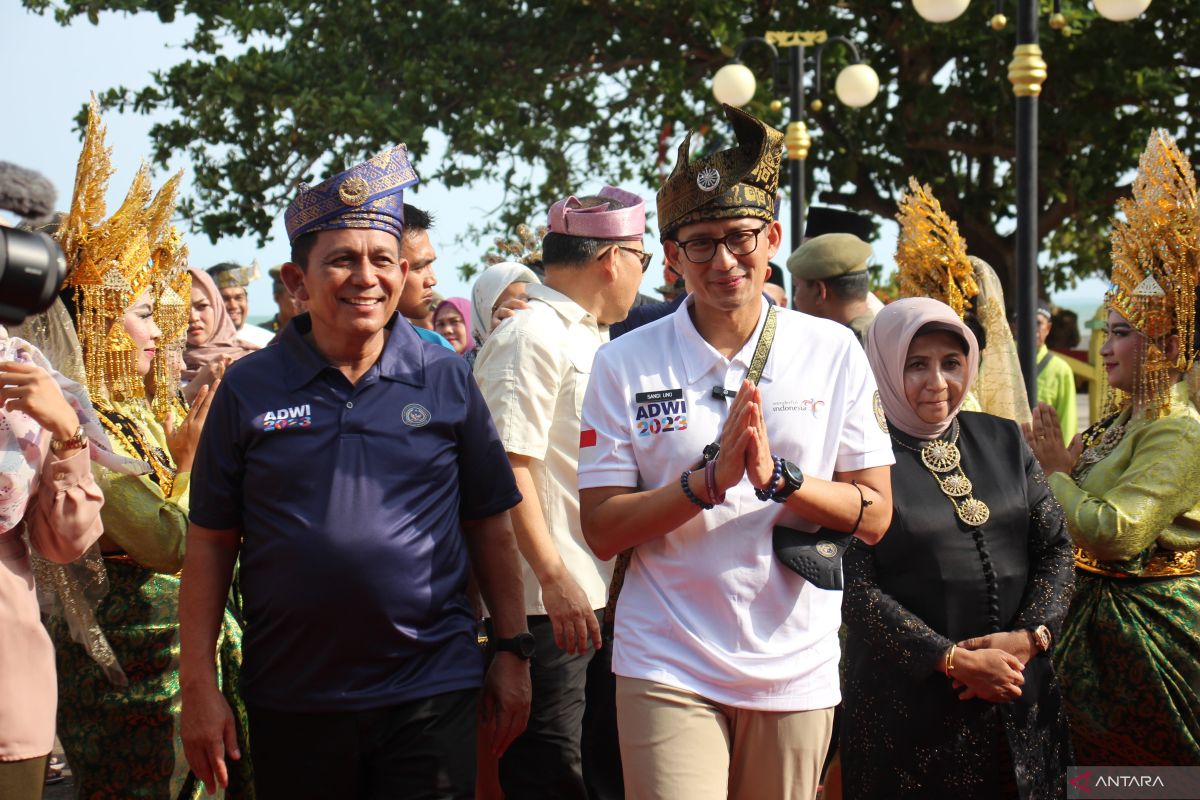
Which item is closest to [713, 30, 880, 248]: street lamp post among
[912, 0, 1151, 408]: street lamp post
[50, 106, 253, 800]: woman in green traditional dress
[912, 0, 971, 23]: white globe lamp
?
[912, 0, 971, 23]: white globe lamp

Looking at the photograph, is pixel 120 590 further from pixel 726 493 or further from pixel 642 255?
pixel 726 493

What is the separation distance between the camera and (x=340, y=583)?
327 cm

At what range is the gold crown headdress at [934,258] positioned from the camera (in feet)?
20.6

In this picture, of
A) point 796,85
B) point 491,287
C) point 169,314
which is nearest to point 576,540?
point 169,314

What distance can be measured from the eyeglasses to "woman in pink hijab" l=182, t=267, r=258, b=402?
13.0ft

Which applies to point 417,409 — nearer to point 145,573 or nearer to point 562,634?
point 562,634

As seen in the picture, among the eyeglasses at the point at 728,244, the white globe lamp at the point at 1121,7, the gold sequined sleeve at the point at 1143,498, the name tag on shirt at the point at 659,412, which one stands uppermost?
the white globe lamp at the point at 1121,7

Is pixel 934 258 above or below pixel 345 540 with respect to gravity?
above

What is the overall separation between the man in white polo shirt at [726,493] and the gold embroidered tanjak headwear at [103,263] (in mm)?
2124

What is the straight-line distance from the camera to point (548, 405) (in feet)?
14.9

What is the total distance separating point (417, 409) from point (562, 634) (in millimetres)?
847

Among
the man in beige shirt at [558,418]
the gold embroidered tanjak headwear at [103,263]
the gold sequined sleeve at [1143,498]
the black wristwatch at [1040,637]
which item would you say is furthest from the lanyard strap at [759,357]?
the gold embroidered tanjak headwear at [103,263]

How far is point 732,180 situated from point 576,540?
1623 millimetres

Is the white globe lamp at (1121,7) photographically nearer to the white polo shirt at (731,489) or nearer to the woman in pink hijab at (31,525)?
the white polo shirt at (731,489)
